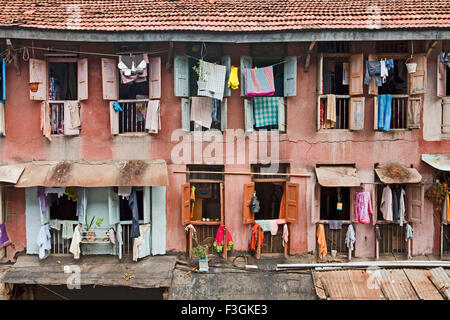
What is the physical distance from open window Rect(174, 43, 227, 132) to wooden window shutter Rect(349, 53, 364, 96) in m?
3.08

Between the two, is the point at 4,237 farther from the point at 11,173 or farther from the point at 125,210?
the point at 125,210

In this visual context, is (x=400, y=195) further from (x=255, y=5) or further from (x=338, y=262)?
(x=255, y=5)

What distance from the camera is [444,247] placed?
8.41 m

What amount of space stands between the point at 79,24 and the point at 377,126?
7.67 m

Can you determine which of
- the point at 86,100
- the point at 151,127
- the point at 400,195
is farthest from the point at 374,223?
the point at 86,100

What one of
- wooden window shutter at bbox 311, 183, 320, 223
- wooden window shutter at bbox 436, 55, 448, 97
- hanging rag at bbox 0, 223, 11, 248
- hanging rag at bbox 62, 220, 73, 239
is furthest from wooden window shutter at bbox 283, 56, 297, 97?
hanging rag at bbox 0, 223, 11, 248

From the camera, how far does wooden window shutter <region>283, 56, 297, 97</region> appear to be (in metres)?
7.88

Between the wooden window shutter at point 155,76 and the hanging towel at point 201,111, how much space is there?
90 centimetres

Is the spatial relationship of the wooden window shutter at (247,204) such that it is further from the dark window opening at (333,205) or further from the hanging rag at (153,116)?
the hanging rag at (153,116)

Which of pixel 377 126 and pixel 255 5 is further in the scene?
pixel 255 5

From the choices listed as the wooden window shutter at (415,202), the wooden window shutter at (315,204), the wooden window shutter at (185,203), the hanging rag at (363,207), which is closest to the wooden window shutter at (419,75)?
the wooden window shutter at (415,202)

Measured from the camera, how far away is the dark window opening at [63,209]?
8531mm

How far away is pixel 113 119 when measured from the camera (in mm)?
7992

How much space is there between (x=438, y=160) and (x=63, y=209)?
9835 mm
